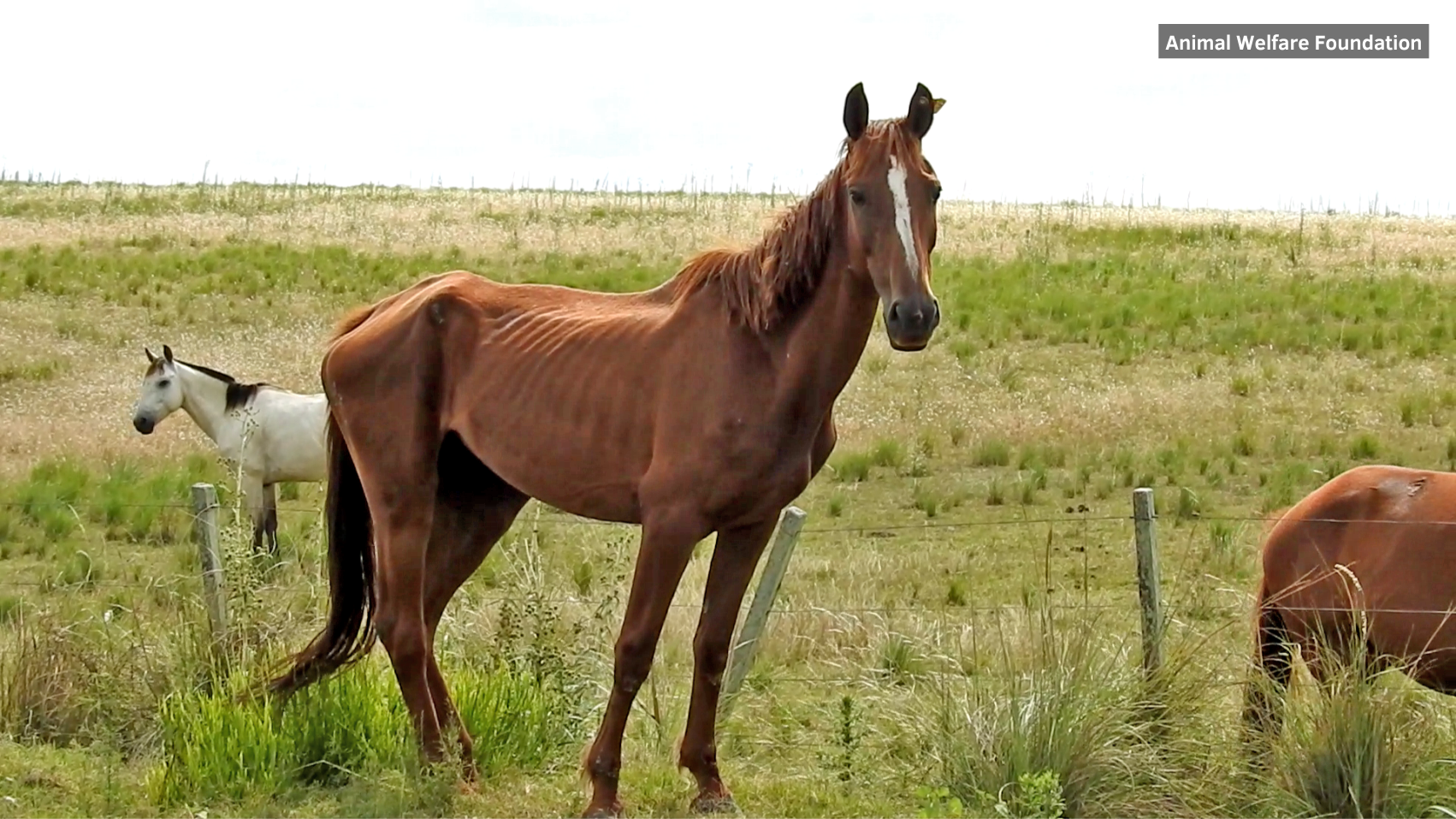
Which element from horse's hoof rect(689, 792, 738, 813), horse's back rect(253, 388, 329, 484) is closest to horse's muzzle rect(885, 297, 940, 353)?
horse's hoof rect(689, 792, 738, 813)

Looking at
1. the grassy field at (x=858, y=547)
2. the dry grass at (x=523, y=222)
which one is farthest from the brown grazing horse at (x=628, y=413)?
the dry grass at (x=523, y=222)

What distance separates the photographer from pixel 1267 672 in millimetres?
6352

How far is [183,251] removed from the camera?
2811cm

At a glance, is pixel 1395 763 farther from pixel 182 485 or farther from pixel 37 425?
pixel 37 425

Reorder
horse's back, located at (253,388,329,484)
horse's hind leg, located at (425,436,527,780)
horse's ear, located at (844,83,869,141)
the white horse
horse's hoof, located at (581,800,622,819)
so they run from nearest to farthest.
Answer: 1. horse's ear, located at (844,83,869,141)
2. horse's hoof, located at (581,800,622,819)
3. horse's hind leg, located at (425,436,527,780)
4. the white horse
5. horse's back, located at (253,388,329,484)

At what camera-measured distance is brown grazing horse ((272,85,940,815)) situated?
211 inches

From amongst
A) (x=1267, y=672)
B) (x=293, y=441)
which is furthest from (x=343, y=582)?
(x=293, y=441)

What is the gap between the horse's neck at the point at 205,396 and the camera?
15.5m

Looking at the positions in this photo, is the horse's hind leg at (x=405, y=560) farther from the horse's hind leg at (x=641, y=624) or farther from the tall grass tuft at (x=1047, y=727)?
the tall grass tuft at (x=1047, y=727)

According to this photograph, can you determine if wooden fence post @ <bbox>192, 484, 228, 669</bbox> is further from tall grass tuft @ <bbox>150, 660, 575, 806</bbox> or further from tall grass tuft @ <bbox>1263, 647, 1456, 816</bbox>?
tall grass tuft @ <bbox>1263, 647, 1456, 816</bbox>

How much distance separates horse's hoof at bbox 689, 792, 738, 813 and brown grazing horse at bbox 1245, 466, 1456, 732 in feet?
6.64

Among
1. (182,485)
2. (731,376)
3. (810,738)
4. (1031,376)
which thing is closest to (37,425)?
(182,485)

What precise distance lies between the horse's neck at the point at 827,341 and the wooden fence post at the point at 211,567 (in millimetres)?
3030

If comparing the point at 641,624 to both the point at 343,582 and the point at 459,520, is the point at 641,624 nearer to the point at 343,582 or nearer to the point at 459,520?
the point at 459,520
